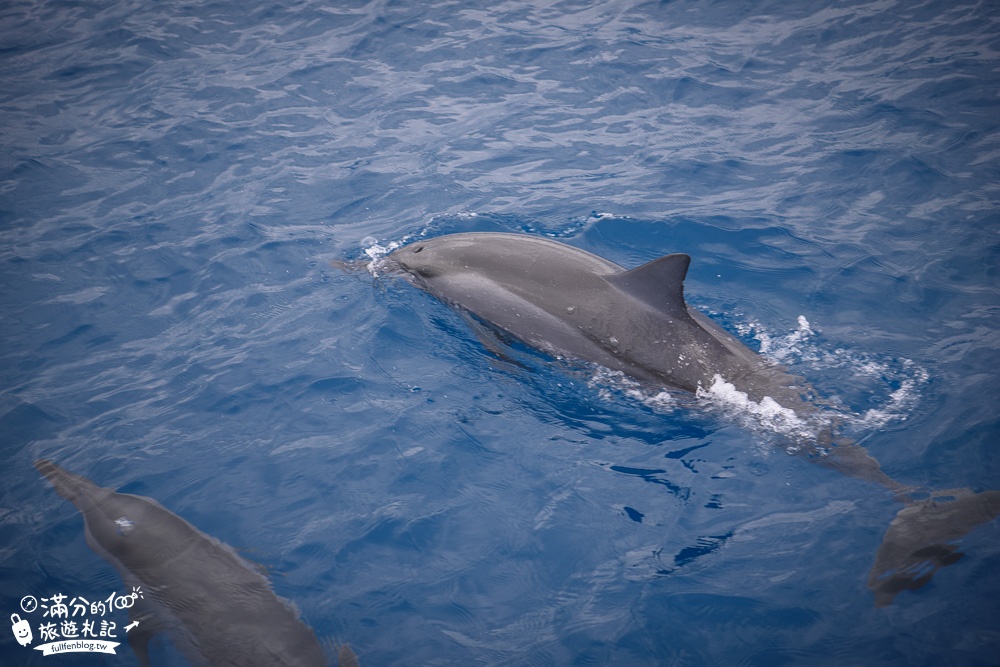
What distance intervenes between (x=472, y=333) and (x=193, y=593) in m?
4.17

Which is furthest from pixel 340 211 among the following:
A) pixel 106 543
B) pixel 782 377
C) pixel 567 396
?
pixel 782 377

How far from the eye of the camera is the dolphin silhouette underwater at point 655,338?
223 inches

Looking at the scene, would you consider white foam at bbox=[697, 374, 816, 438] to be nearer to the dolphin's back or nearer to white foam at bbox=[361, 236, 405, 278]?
the dolphin's back

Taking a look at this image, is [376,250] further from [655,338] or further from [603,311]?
[655,338]

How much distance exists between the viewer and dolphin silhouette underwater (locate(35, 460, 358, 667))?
5238 millimetres

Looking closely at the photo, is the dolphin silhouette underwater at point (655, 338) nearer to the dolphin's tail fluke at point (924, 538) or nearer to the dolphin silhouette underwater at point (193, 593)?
the dolphin's tail fluke at point (924, 538)

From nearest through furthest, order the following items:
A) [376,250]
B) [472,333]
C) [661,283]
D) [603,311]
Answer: [661,283]
[603,311]
[472,333]
[376,250]

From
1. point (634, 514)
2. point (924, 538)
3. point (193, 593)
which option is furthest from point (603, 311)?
point (193, 593)

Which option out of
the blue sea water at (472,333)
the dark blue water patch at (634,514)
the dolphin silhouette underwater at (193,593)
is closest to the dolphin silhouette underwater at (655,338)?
the blue sea water at (472,333)

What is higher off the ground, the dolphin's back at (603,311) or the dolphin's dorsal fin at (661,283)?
the dolphin's dorsal fin at (661,283)

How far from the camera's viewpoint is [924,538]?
18.5 ft

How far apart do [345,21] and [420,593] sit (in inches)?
588

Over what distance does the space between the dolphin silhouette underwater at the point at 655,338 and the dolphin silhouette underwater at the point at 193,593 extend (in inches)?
149

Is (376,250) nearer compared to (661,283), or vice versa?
(661,283)
